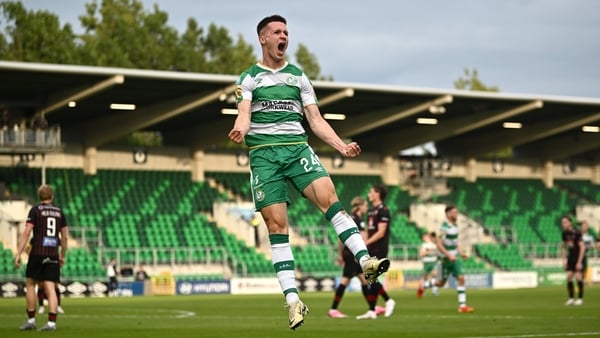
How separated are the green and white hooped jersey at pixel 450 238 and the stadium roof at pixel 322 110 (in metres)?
20.6

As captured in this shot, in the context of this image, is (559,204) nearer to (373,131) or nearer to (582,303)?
(373,131)

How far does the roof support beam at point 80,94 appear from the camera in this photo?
43.5 m

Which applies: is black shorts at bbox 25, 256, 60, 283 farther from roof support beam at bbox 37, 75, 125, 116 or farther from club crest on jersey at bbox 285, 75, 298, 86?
roof support beam at bbox 37, 75, 125, 116

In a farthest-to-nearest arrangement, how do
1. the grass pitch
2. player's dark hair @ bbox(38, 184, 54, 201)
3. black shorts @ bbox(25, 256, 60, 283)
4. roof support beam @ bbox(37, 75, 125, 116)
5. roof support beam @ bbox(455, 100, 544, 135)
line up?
roof support beam @ bbox(455, 100, 544, 135) < roof support beam @ bbox(37, 75, 125, 116) < black shorts @ bbox(25, 256, 60, 283) < player's dark hair @ bbox(38, 184, 54, 201) < the grass pitch

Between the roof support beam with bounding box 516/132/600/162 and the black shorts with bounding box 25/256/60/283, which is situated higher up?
the roof support beam with bounding box 516/132/600/162

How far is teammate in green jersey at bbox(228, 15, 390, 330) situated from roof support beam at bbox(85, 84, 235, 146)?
117ft

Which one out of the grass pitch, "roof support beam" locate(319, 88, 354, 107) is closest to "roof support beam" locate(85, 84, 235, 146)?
"roof support beam" locate(319, 88, 354, 107)

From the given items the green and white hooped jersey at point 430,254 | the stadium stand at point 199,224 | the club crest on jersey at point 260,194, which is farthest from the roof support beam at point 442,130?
the club crest on jersey at point 260,194

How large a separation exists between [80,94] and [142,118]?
5.22 m

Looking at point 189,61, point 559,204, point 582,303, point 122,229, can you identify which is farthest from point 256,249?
point 189,61

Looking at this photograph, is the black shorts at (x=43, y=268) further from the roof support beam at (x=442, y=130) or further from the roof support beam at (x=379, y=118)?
the roof support beam at (x=442, y=130)

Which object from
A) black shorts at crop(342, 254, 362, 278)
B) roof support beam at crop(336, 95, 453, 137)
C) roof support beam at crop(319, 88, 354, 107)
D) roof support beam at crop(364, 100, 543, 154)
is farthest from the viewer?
roof support beam at crop(364, 100, 543, 154)

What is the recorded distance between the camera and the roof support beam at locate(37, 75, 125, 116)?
4350 cm

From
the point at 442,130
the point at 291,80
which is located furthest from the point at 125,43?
the point at 291,80
